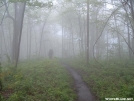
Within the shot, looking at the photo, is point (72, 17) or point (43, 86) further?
point (72, 17)

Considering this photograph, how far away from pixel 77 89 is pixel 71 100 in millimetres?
2345

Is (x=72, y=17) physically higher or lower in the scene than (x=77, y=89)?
higher

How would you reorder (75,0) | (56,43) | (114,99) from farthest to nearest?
(56,43), (75,0), (114,99)

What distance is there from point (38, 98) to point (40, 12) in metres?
30.1

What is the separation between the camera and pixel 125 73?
1459 centimetres

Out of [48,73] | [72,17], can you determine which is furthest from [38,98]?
[72,17]

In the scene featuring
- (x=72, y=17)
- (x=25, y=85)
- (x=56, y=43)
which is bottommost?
(x=25, y=85)

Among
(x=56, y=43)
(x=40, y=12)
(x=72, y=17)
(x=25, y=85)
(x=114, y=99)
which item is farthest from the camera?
(x=56, y=43)

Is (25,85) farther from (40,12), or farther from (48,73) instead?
(40,12)

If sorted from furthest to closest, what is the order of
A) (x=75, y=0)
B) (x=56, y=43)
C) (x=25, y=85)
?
(x=56, y=43) < (x=75, y=0) < (x=25, y=85)

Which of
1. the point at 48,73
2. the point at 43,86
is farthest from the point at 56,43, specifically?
the point at 43,86

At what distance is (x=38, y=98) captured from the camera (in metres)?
9.22

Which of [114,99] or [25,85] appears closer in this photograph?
[114,99]

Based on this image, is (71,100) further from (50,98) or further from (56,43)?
(56,43)
